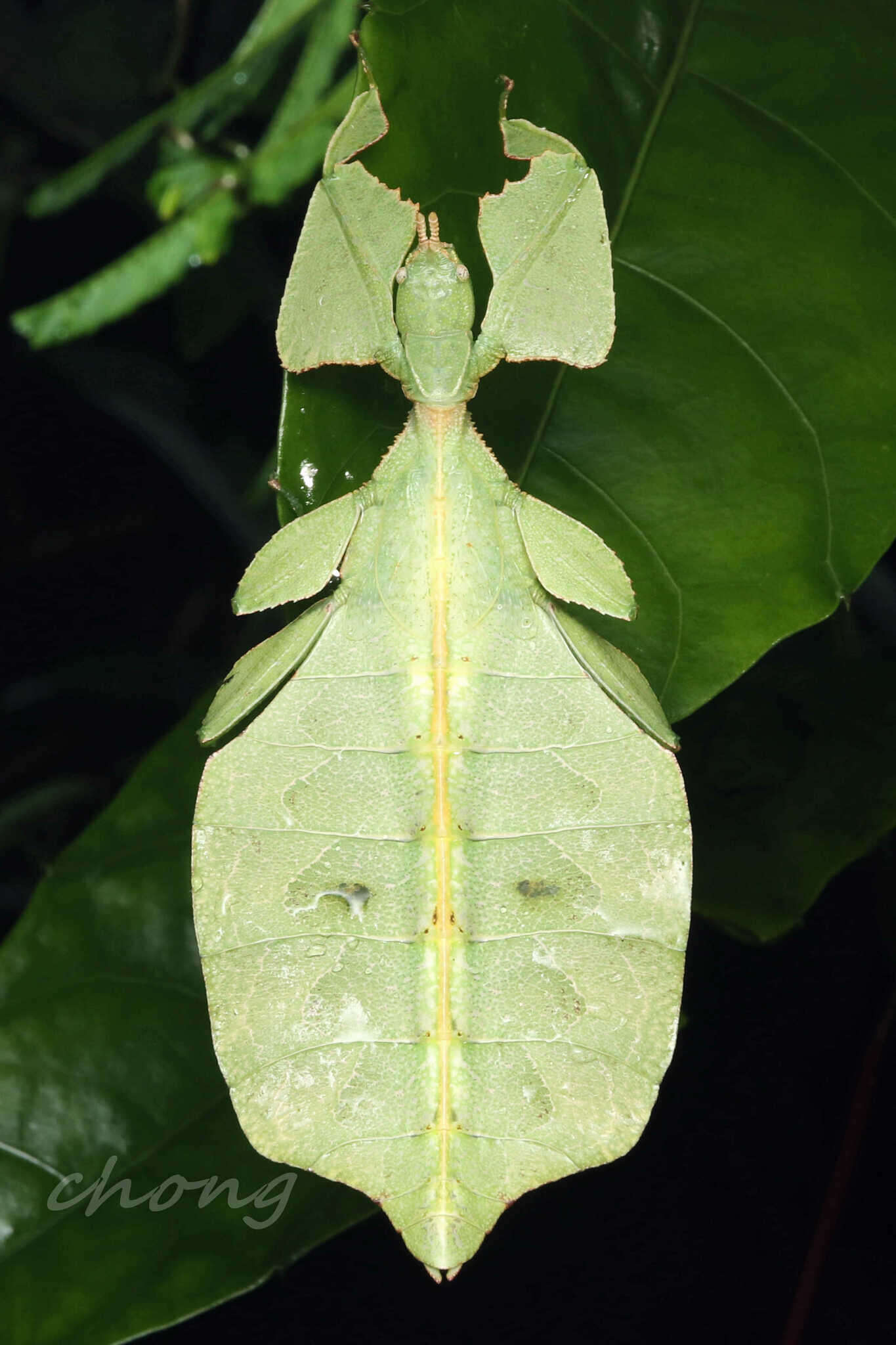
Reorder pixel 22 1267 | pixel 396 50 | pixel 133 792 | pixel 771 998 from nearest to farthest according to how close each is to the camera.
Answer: pixel 396 50
pixel 22 1267
pixel 133 792
pixel 771 998

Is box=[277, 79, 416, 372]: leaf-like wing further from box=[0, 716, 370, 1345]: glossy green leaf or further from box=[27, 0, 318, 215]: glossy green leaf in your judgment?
box=[27, 0, 318, 215]: glossy green leaf

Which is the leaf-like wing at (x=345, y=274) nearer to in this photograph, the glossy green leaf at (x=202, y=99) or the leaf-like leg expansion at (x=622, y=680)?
the leaf-like leg expansion at (x=622, y=680)

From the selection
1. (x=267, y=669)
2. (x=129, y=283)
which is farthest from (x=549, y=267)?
(x=129, y=283)

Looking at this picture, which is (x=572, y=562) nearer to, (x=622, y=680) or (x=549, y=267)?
(x=622, y=680)

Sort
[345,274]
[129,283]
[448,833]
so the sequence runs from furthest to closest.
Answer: [129,283] → [345,274] → [448,833]

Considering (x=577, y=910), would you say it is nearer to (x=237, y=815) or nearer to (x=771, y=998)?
(x=237, y=815)

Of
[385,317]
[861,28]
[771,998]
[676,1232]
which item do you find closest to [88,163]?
[385,317]

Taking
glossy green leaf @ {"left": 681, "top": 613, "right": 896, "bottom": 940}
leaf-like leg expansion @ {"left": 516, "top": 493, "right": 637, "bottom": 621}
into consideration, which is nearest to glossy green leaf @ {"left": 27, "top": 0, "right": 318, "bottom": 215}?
leaf-like leg expansion @ {"left": 516, "top": 493, "right": 637, "bottom": 621}
